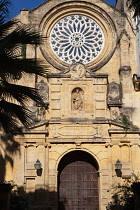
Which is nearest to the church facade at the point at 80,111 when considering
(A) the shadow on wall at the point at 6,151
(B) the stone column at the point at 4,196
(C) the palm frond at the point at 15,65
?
(A) the shadow on wall at the point at 6,151

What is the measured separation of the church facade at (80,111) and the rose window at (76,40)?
53mm

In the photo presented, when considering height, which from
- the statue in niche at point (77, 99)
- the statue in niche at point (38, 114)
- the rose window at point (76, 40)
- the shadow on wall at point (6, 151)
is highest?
the rose window at point (76, 40)

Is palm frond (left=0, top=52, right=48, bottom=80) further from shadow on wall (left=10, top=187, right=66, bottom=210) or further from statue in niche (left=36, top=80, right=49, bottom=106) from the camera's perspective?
statue in niche (left=36, top=80, right=49, bottom=106)

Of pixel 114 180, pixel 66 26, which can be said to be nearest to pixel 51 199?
pixel 114 180

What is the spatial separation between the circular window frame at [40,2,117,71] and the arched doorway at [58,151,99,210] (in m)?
4.65

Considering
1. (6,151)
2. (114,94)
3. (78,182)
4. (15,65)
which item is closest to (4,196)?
(15,65)

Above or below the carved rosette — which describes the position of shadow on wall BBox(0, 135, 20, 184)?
below

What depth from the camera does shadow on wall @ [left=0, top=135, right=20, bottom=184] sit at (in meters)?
18.2

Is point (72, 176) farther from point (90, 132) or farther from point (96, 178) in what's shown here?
point (90, 132)

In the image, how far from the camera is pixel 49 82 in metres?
19.5

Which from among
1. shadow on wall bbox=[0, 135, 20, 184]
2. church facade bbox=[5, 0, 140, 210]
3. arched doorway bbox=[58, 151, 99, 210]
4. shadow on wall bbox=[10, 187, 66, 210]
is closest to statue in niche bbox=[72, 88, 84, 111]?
church facade bbox=[5, 0, 140, 210]

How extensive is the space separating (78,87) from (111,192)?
5.31 metres

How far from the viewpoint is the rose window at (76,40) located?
20.8 m

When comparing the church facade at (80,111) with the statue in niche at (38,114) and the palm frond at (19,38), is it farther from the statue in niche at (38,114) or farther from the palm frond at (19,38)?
the palm frond at (19,38)
